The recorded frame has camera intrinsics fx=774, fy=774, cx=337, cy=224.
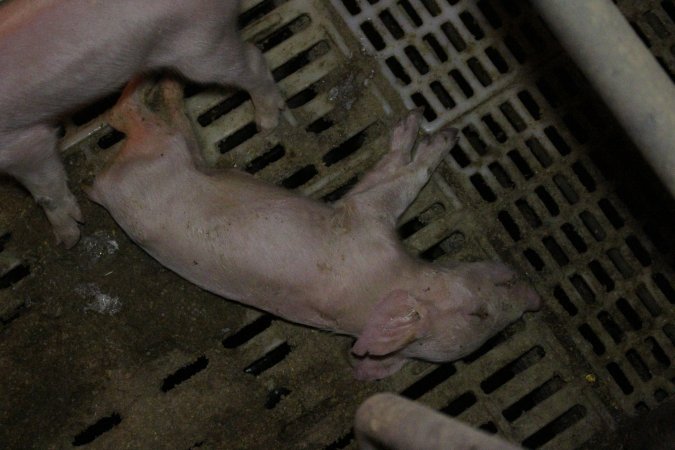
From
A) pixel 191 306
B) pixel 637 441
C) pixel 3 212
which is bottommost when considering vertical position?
pixel 637 441

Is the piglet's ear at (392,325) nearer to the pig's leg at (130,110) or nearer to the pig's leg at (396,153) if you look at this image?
the pig's leg at (396,153)

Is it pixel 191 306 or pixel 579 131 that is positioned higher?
pixel 191 306

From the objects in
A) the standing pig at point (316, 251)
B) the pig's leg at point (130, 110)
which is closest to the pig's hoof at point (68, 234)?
the standing pig at point (316, 251)

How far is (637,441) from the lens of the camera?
3.00 meters

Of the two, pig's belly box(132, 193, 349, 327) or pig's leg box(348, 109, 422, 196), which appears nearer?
pig's belly box(132, 193, 349, 327)

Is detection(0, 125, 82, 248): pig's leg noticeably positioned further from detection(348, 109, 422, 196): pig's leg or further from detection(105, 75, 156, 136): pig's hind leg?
detection(348, 109, 422, 196): pig's leg

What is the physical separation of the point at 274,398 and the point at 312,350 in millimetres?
254

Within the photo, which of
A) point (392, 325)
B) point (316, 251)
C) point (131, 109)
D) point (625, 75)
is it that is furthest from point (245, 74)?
point (625, 75)

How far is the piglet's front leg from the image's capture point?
3.05 m

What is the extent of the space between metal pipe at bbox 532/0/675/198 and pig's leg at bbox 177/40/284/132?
5.24 ft

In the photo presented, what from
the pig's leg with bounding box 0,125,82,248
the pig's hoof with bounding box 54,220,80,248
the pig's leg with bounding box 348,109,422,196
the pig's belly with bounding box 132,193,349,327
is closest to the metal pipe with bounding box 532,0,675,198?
the pig's belly with bounding box 132,193,349,327

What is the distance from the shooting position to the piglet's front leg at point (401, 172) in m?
3.05

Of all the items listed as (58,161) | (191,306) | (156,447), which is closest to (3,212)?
(58,161)

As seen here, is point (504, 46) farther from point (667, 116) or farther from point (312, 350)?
point (667, 116)
